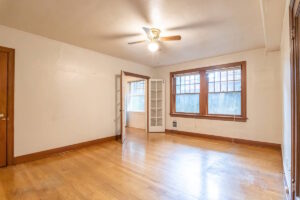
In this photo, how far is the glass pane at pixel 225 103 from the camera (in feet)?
14.8

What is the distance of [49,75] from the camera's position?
3.46 m

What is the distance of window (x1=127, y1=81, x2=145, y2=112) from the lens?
22.4 ft

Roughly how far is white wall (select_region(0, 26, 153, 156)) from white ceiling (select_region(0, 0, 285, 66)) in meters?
0.30

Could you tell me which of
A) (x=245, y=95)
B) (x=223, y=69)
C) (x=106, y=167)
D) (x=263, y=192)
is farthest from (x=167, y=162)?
(x=223, y=69)

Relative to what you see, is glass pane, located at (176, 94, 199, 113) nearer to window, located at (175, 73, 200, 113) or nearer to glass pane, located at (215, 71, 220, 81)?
window, located at (175, 73, 200, 113)

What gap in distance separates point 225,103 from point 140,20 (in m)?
3.51

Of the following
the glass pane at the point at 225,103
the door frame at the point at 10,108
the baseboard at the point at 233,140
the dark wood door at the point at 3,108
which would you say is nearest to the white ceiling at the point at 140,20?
the door frame at the point at 10,108

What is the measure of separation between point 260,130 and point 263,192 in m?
2.53

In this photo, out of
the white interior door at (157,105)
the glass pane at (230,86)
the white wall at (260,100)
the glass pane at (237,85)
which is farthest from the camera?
the white interior door at (157,105)

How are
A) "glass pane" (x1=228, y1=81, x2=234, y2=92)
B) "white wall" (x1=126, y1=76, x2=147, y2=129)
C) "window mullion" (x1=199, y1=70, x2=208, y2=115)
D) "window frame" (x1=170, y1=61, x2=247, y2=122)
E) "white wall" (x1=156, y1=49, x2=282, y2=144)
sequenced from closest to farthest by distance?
"white wall" (x1=156, y1=49, x2=282, y2=144)
"window frame" (x1=170, y1=61, x2=247, y2=122)
"glass pane" (x1=228, y1=81, x2=234, y2=92)
"window mullion" (x1=199, y1=70, x2=208, y2=115)
"white wall" (x1=126, y1=76, x2=147, y2=129)

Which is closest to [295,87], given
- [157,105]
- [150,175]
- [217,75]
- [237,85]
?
[150,175]

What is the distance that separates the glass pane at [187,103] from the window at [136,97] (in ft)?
5.52

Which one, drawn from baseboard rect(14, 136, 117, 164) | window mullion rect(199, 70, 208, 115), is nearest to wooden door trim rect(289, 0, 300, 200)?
→ window mullion rect(199, 70, 208, 115)

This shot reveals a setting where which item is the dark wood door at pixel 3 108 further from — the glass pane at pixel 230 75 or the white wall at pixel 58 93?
the glass pane at pixel 230 75
